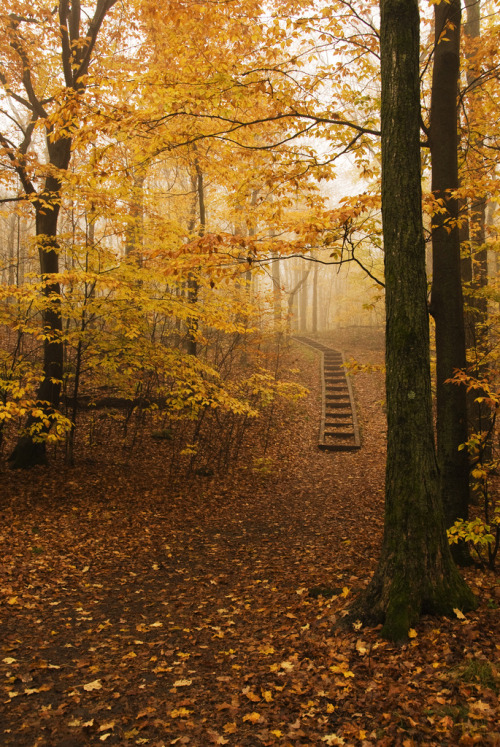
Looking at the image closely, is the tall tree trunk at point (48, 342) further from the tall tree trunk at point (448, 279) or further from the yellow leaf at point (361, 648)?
the yellow leaf at point (361, 648)

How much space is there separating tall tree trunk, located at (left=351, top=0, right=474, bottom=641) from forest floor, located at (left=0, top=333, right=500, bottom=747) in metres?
0.27

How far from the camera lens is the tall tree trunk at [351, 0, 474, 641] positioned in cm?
378

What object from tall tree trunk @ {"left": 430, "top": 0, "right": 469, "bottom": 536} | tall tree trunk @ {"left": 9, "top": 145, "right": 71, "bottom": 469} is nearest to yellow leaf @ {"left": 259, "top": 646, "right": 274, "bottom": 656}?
tall tree trunk @ {"left": 430, "top": 0, "right": 469, "bottom": 536}

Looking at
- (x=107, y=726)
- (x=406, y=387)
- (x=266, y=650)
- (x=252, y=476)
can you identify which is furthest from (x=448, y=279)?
(x=252, y=476)

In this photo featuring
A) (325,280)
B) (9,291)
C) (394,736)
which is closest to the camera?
(394,736)

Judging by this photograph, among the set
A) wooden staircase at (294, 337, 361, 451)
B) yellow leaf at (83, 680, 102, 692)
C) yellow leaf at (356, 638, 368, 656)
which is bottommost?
yellow leaf at (83, 680, 102, 692)

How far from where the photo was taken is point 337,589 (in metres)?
5.00

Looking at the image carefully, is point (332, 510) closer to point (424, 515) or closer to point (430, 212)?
point (424, 515)

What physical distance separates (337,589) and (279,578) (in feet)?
3.04

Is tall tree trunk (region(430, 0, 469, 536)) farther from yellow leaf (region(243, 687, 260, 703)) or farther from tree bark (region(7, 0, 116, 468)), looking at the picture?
tree bark (region(7, 0, 116, 468))

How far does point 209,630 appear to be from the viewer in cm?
454

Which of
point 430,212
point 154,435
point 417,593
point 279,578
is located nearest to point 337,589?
point 279,578

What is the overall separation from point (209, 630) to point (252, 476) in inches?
222

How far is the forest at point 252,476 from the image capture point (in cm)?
334
